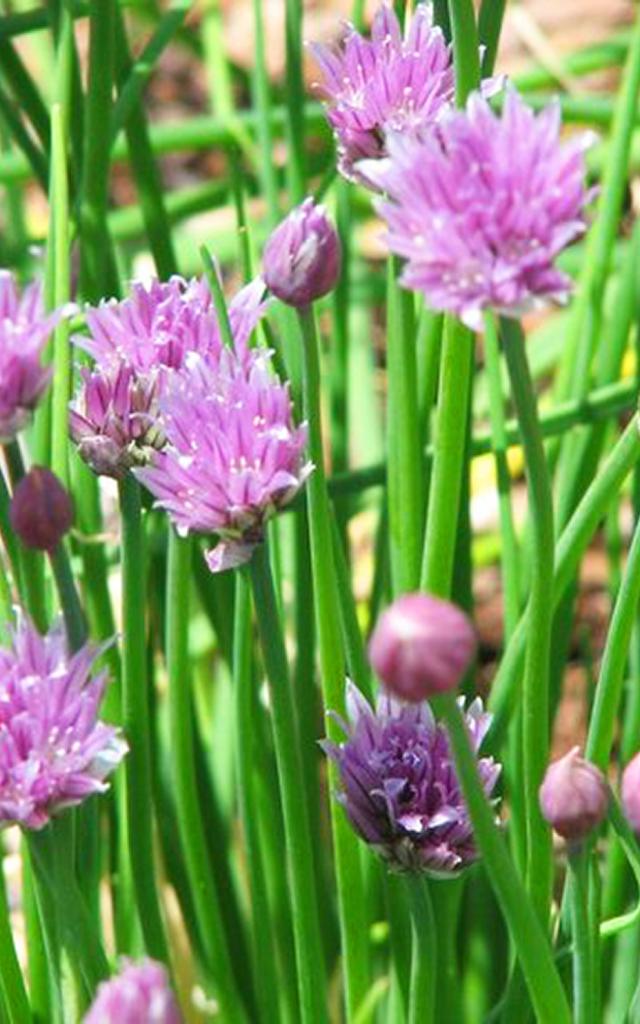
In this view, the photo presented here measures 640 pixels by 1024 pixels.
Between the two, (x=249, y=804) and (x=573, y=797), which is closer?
(x=573, y=797)

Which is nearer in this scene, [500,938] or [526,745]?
[526,745]

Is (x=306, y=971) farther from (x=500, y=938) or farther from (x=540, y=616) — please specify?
(x=500, y=938)

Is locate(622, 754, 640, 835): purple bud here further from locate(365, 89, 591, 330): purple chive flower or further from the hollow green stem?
locate(365, 89, 591, 330): purple chive flower

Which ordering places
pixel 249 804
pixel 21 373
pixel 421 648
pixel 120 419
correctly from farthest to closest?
pixel 249 804, pixel 120 419, pixel 21 373, pixel 421 648

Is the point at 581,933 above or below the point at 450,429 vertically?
below

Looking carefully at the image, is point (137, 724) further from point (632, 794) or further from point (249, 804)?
point (632, 794)

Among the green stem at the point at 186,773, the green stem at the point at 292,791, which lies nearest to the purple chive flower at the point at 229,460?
the green stem at the point at 292,791

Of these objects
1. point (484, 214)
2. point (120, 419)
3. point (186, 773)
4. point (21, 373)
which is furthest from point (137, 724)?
point (484, 214)

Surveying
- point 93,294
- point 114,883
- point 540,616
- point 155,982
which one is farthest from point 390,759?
point 93,294
